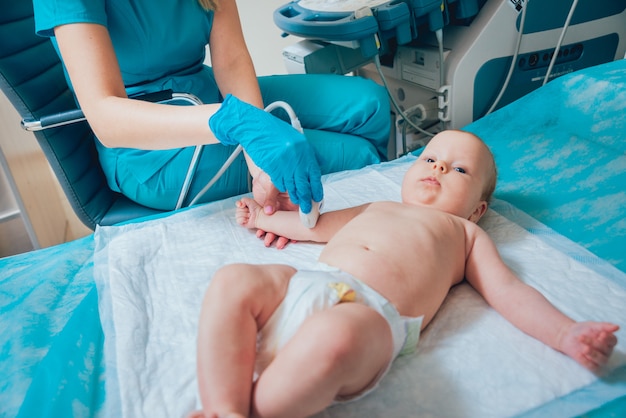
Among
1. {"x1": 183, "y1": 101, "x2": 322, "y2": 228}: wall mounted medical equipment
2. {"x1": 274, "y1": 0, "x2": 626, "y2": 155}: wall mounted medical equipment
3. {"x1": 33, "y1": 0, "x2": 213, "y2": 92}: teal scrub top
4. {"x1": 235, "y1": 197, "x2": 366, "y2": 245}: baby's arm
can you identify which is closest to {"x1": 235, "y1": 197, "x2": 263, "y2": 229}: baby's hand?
{"x1": 235, "y1": 197, "x2": 366, "y2": 245}: baby's arm

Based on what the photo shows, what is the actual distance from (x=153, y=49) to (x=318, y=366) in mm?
1027

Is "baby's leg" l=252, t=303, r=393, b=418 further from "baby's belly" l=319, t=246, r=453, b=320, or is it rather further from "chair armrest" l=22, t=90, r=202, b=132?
"chair armrest" l=22, t=90, r=202, b=132

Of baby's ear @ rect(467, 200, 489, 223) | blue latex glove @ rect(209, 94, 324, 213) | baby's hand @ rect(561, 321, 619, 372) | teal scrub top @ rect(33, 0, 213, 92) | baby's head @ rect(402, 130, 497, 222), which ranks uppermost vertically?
teal scrub top @ rect(33, 0, 213, 92)

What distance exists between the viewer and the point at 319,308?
793 mm

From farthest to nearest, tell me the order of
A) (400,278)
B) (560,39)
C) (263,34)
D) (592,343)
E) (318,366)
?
1. (263,34)
2. (560,39)
3. (400,278)
4. (592,343)
5. (318,366)

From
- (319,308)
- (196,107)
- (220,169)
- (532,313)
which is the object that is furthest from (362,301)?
(220,169)

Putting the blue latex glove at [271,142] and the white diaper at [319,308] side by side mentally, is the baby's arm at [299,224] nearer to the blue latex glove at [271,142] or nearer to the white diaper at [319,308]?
the blue latex glove at [271,142]

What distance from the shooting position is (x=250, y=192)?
1.52 m

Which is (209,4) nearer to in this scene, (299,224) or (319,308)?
(299,224)

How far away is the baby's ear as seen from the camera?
1189mm

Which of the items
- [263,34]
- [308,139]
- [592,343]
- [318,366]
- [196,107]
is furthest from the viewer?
[263,34]

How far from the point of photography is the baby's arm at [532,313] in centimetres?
79

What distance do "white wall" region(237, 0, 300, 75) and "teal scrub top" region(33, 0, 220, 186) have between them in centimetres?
126

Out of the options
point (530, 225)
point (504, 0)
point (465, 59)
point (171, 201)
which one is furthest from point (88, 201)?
point (504, 0)
